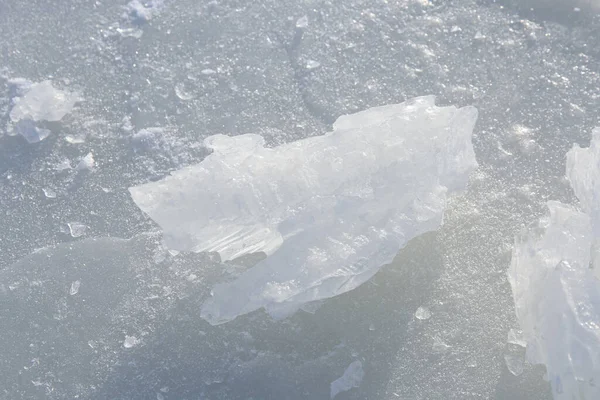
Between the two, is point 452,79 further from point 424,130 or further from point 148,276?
point 148,276

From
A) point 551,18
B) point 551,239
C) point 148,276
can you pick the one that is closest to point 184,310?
point 148,276

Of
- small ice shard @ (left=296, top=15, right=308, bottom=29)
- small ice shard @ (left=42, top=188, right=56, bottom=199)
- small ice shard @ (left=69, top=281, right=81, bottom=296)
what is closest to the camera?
small ice shard @ (left=69, top=281, right=81, bottom=296)

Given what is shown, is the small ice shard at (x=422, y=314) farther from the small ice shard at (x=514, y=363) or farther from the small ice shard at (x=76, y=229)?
the small ice shard at (x=76, y=229)

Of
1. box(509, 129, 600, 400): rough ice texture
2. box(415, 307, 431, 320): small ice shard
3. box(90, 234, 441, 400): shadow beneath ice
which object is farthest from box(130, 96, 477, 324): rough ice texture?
box(509, 129, 600, 400): rough ice texture

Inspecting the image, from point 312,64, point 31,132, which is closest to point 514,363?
point 312,64

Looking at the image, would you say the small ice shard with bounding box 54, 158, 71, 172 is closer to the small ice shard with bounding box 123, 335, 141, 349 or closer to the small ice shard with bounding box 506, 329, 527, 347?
the small ice shard with bounding box 123, 335, 141, 349

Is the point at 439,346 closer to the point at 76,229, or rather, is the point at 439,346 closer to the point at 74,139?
the point at 76,229
